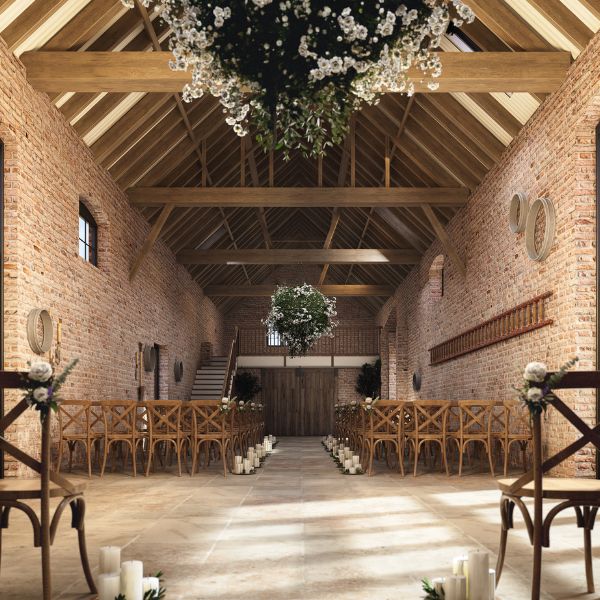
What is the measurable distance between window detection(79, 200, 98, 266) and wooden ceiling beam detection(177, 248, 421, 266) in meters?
5.02

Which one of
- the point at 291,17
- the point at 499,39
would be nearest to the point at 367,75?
the point at 291,17

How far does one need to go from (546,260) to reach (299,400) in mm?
15802

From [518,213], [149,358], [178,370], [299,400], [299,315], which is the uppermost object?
[518,213]

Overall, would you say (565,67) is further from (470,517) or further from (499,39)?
(470,517)

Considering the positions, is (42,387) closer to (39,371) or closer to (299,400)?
(39,371)

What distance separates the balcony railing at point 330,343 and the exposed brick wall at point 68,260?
8199 mm

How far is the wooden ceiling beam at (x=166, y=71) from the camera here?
7.43 m

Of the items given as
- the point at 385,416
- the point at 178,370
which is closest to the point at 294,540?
the point at 385,416

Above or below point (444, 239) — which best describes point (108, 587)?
below

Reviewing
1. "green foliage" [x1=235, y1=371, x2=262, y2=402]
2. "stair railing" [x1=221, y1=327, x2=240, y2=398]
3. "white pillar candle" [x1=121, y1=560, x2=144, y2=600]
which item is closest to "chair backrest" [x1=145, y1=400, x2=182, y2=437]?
"white pillar candle" [x1=121, y1=560, x2=144, y2=600]

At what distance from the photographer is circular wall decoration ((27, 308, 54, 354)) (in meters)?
7.89

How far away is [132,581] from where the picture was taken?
301 cm

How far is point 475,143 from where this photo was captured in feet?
34.2

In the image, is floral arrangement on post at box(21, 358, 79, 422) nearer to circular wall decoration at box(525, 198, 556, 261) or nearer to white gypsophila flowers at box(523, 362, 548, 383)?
Result: white gypsophila flowers at box(523, 362, 548, 383)
